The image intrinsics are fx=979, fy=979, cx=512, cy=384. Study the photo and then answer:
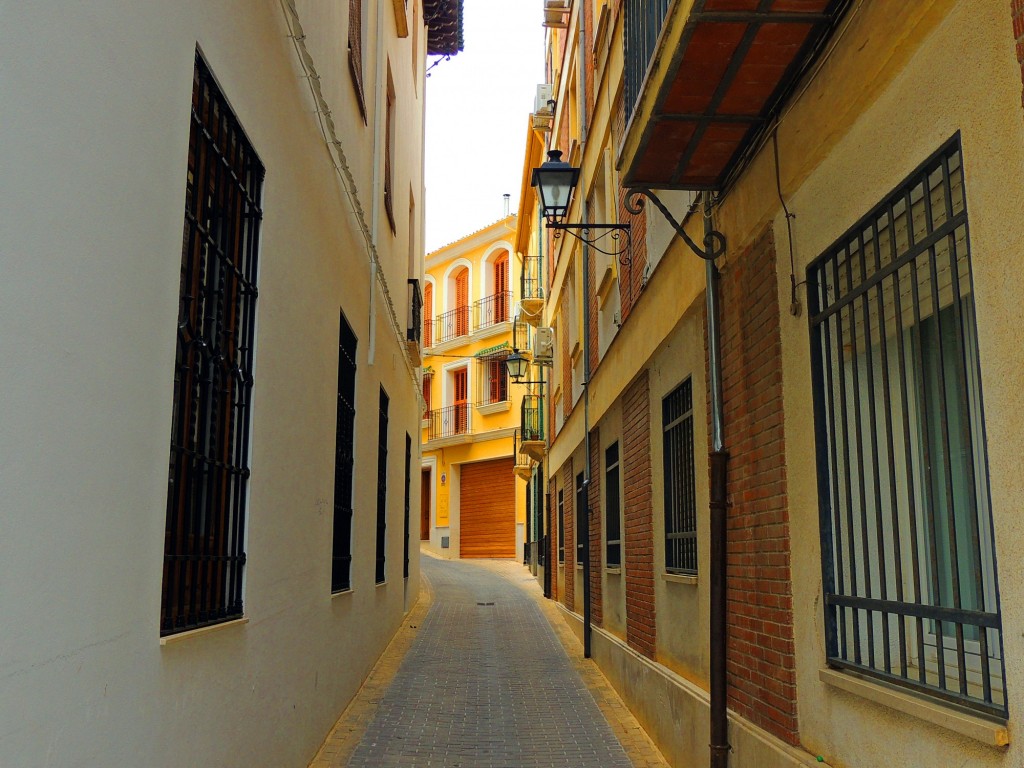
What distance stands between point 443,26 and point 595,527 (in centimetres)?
1025

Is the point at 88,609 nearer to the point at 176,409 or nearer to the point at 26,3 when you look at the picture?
the point at 176,409

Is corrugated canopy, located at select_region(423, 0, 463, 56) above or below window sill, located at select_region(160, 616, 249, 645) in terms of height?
above

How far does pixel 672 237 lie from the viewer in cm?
713

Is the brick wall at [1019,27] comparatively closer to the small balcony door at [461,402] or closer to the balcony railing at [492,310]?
the balcony railing at [492,310]

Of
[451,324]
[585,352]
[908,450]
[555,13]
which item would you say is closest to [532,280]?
[555,13]

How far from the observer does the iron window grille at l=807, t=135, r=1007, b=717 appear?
125 inches

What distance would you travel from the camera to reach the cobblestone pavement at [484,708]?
23.0ft

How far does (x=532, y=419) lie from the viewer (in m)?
24.5

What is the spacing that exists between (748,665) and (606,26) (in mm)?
7744

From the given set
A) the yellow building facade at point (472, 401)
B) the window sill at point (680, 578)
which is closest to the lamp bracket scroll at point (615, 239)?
the window sill at point (680, 578)

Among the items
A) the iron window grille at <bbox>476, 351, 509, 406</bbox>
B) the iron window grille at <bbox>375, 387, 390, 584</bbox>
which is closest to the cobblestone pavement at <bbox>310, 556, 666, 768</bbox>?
the iron window grille at <bbox>375, 387, 390, 584</bbox>

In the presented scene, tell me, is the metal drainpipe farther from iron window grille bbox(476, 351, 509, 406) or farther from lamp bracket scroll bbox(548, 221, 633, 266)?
iron window grille bbox(476, 351, 509, 406)

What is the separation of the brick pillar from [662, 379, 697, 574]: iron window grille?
4.01m

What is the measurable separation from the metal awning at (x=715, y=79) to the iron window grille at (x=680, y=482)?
2164 millimetres
